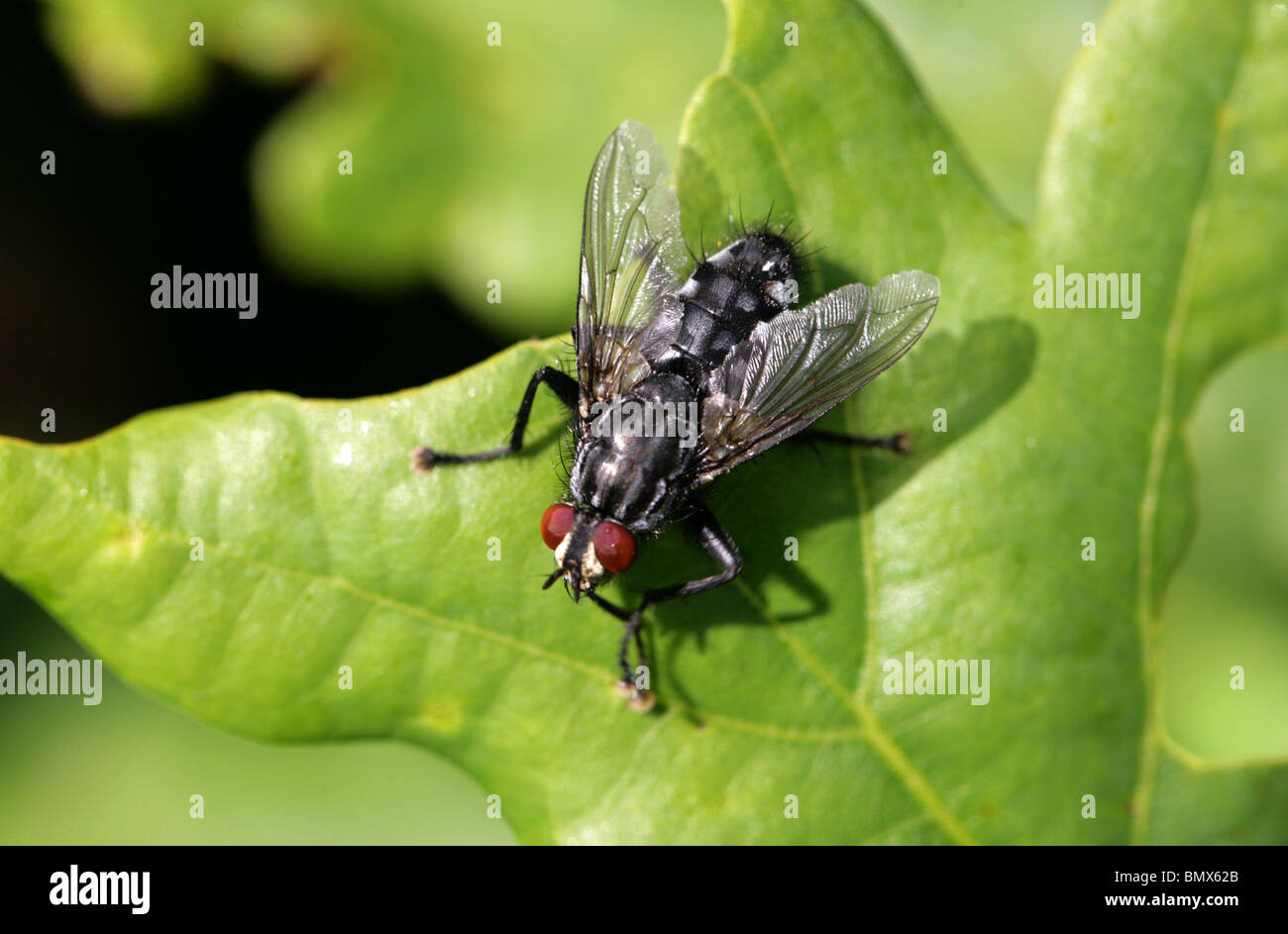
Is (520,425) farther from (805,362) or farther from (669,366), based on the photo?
(805,362)

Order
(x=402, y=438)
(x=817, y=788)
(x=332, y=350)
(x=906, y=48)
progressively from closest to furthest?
(x=402, y=438) < (x=817, y=788) < (x=332, y=350) < (x=906, y=48)

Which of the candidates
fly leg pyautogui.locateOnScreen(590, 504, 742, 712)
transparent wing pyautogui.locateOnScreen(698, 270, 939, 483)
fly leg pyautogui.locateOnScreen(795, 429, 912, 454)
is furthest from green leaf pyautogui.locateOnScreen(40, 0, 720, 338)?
fly leg pyautogui.locateOnScreen(795, 429, 912, 454)

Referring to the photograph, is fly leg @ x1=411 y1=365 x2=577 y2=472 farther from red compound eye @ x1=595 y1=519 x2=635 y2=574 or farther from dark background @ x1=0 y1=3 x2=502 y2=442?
dark background @ x1=0 y1=3 x2=502 y2=442

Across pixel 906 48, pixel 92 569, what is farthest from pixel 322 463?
pixel 906 48

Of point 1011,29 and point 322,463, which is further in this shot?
point 1011,29

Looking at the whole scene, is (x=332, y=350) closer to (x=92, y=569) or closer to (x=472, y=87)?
(x=472, y=87)

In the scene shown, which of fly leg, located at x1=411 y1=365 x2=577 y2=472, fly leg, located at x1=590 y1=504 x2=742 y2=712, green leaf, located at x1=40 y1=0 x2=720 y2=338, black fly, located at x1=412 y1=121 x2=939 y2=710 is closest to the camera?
fly leg, located at x1=411 y1=365 x2=577 y2=472

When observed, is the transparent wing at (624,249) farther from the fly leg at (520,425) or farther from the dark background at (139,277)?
the dark background at (139,277)
